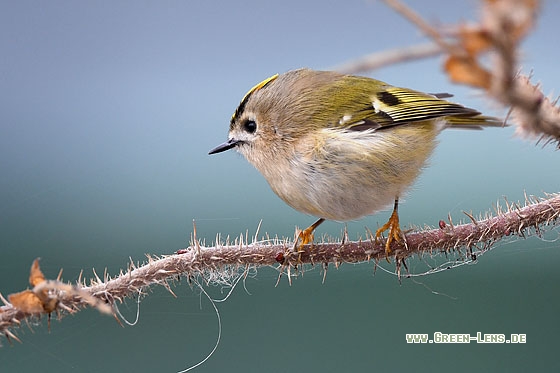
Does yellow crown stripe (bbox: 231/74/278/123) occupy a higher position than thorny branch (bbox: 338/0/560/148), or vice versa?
yellow crown stripe (bbox: 231/74/278/123)

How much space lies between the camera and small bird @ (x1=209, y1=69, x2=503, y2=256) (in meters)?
1.38

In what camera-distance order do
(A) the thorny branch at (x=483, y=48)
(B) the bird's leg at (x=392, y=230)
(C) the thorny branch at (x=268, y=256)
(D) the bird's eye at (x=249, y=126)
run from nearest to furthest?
(A) the thorny branch at (x=483, y=48), (C) the thorny branch at (x=268, y=256), (B) the bird's leg at (x=392, y=230), (D) the bird's eye at (x=249, y=126)

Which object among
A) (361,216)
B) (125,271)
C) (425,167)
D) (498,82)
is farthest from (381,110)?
(498,82)

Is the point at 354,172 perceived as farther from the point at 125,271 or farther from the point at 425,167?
the point at 125,271

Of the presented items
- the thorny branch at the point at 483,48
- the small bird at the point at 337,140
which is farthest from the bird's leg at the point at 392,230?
the thorny branch at the point at 483,48

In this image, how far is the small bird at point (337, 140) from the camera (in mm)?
1382

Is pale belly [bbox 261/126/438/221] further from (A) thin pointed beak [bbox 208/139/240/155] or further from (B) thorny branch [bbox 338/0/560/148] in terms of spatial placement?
(B) thorny branch [bbox 338/0/560/148]

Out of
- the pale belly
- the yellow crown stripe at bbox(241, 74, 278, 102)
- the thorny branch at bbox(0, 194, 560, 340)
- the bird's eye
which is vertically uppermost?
the yellow crown stripe at bbox(241, 74, 278, 102)

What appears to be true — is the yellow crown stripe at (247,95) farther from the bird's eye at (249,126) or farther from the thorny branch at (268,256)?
the thorny branch at (268,256)

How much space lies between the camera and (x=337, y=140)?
1410mm

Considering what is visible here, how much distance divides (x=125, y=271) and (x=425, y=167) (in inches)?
33.0

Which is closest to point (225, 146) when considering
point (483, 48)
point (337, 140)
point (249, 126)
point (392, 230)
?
point (249, 126)

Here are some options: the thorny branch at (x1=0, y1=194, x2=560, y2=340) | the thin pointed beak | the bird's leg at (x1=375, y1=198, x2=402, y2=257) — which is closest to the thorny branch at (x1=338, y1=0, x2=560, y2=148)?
the thorny branch at (x1=0, y1=194, x2=560, y2=340)

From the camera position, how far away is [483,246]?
1112 millimetres
